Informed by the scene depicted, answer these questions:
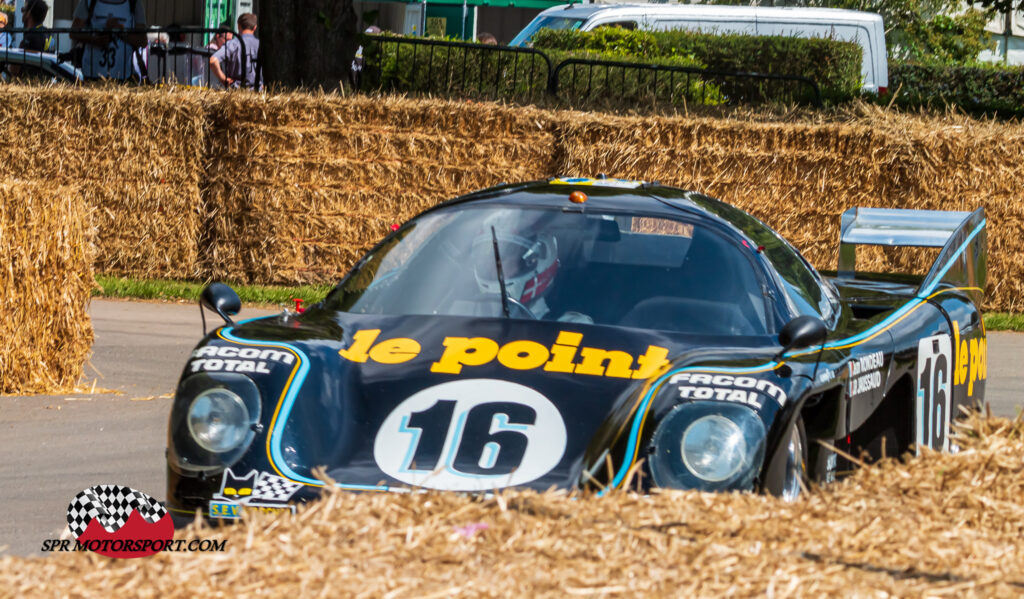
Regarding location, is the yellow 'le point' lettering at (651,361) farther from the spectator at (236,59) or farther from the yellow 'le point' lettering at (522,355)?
the spectator at (236,59)

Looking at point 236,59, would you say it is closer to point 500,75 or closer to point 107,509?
point 500,75

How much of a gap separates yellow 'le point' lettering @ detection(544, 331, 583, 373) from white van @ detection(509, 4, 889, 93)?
12.8 m

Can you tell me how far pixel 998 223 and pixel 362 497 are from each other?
951 cm

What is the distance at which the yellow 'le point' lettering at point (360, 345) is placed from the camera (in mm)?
4320

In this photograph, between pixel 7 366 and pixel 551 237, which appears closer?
pixel 551 237

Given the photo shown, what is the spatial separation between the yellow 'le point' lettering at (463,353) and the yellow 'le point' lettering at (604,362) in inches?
11.5

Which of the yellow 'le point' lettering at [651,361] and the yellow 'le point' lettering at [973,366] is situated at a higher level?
the yellow 'le point' lettering at [651,361]

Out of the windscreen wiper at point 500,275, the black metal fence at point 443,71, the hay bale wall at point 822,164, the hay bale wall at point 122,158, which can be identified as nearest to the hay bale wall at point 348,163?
the hay bale wall at point 122,158

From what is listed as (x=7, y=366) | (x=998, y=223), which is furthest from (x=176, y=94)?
(x=998, y=223)

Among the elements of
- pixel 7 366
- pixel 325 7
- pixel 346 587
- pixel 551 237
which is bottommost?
pixel 7 366

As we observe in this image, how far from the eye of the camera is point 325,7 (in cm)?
1256

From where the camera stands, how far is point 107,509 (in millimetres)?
3980

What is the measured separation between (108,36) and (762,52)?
26.8 feet

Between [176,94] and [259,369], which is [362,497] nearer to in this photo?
[259,369]
